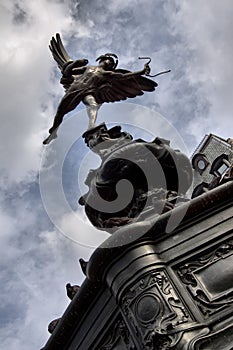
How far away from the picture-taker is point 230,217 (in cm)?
463

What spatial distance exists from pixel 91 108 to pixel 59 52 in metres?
2.41

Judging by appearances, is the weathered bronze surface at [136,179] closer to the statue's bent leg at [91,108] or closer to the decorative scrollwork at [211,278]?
the decorative scrollwork at [211,278]

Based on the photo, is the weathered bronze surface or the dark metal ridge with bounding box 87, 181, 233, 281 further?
the weathered bronze surface

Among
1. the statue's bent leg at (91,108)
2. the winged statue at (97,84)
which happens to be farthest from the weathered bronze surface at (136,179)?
the winged statue at (97,84)

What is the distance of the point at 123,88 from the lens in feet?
27.9

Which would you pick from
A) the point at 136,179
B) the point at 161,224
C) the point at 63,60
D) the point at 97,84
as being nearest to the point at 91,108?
the point at 97,84

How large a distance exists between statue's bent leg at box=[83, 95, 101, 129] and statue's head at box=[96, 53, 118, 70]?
771 millimetres

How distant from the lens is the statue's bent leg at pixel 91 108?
24.1ft

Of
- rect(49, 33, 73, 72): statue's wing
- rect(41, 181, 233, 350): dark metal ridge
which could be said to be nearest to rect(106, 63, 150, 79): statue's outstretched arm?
rect(49, 33, 73, 72): statue's wing

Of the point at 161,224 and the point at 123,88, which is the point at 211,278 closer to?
the point at 161,224

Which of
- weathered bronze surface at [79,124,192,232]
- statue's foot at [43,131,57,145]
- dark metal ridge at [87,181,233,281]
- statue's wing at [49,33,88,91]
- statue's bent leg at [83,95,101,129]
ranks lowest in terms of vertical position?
dark metal ridge at [87,181,233,281]

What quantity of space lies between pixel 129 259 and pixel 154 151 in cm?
168

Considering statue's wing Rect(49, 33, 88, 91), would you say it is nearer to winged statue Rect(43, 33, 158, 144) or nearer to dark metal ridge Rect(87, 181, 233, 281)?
winged statue Rect(43, 33, 158, 144)

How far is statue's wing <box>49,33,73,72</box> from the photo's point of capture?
30.8ft
